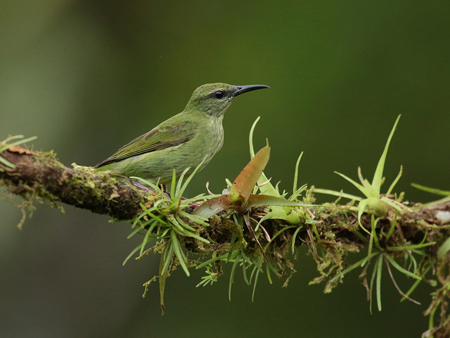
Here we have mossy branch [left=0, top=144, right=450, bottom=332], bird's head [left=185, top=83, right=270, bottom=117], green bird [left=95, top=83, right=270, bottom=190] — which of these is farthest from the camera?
bird's head [left=185, top=83, right=270, bottom=117]

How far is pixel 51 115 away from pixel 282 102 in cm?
291

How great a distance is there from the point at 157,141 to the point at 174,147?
0.67 ft

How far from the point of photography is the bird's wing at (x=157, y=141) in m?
3.93

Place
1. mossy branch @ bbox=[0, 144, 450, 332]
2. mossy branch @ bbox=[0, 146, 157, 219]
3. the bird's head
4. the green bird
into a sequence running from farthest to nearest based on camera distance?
1. the bird's head
2. the green bird
3. mossy branch @ bbox=[0, 144, 450, 332]
4. mossy branch @ bbox=[0, 146, 157, 219]

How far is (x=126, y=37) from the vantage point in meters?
6.84

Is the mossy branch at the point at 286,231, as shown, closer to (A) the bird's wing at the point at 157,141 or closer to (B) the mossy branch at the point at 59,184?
(B) the mossy branch at the point at 59,184

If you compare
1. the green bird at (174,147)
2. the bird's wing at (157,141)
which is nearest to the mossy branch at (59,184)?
the green bird at (174,147)

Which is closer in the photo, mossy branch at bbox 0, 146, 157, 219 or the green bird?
mossy branch at bbox 0, 146, 157, 219

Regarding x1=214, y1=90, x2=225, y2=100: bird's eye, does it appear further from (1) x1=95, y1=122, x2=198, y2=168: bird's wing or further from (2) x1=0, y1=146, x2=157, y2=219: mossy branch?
(2) x1=0, y1=146, x2=157, y2=219: mossy branch

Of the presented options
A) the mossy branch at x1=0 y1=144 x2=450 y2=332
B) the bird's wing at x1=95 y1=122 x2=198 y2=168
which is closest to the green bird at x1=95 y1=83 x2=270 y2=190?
the bird's wing at x1=95 y1=122 x2=198 y2=168

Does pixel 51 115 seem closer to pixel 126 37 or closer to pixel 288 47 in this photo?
pixel 126 37

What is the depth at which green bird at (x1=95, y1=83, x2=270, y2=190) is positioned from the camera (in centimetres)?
383

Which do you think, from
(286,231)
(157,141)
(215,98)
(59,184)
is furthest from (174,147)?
(59,184)

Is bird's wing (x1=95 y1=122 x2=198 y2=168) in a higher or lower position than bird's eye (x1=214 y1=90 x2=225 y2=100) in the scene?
lower
